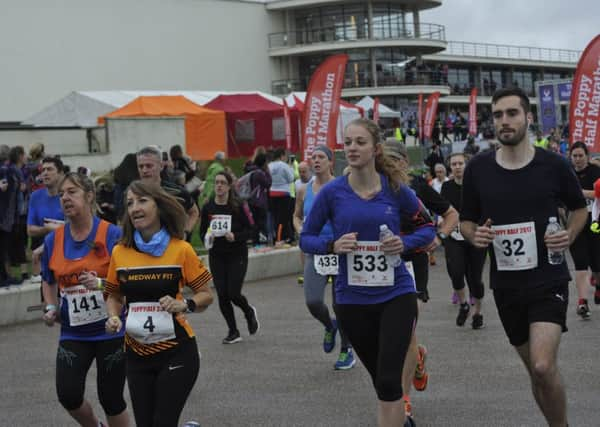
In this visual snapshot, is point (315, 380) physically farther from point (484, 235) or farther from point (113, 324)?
point (113, 324)

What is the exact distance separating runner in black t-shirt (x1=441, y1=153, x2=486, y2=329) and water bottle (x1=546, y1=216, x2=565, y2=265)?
15.8 feet

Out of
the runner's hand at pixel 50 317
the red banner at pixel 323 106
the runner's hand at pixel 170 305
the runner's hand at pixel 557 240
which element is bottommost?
the runner's hand at pixel 50 317

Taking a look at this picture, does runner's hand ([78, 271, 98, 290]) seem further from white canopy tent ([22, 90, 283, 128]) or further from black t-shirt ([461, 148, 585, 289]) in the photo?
white canopy tent ([22, 90, 283, 128])

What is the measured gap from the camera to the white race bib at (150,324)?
5.02m

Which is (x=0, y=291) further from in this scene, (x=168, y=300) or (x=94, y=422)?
(x=168, y=300)

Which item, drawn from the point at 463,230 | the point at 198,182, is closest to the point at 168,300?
the point at 463,230

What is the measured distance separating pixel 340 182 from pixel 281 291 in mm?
8756

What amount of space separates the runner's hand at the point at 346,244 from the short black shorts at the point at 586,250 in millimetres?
5659

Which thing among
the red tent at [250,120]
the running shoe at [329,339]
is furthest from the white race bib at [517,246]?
the red tent at [250,120]

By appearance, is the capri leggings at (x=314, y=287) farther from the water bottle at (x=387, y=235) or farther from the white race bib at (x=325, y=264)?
the water bottle at (x=387, y=235)

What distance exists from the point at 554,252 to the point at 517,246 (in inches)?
8.0

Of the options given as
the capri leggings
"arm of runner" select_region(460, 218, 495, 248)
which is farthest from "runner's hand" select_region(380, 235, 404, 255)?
the capri leggings

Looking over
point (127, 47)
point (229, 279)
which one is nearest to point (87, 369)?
point (229, 279)

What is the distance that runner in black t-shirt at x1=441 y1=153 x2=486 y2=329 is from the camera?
33.8 feet
